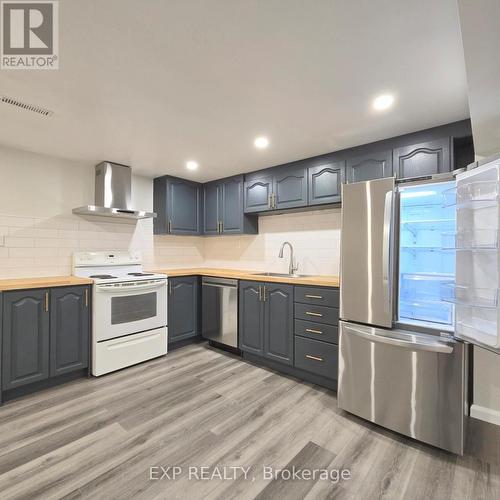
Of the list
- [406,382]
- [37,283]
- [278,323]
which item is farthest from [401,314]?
[37,283]

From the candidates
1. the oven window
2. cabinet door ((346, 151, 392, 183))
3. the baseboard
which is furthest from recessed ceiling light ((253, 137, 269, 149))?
the baseboard

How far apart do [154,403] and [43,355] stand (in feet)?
3.58

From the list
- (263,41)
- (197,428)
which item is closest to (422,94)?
(263,41)

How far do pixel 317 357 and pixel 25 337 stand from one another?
2.51 meters

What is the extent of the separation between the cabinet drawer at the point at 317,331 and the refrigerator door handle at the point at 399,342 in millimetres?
312

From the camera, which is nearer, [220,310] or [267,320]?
[267,320]

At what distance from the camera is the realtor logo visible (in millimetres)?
1188

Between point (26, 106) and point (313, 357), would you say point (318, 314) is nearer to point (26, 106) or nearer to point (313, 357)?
point (313, 357)

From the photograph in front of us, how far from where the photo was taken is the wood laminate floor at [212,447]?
4.57ft

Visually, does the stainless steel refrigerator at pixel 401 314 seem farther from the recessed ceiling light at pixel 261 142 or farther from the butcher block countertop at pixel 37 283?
the butcher block countertop at pixel 37 283

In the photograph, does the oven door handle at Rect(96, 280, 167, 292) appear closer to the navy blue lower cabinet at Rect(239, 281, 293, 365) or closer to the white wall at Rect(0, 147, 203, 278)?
the white wall at Rect(0, 147, 203, 278)

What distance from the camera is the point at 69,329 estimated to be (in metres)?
2.50

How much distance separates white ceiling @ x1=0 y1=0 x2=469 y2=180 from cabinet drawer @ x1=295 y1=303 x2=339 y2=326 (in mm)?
1538

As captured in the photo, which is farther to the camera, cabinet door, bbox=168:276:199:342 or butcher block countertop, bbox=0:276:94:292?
cabinet door, bbox=168:276:199:342
